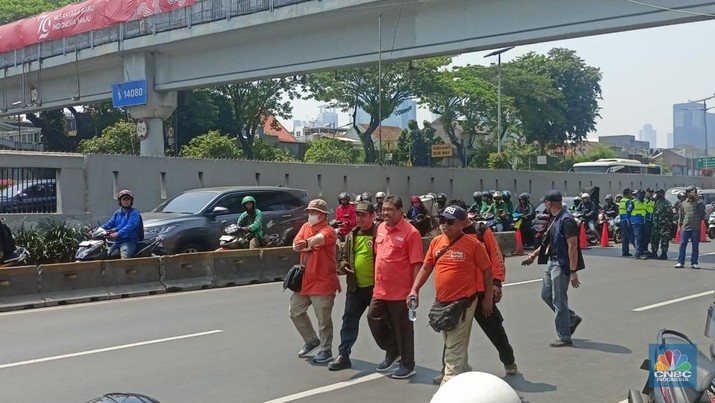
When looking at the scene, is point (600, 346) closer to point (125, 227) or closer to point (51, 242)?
point (125, 227)

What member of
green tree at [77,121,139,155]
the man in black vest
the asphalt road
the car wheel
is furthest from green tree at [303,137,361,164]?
the man in black vest

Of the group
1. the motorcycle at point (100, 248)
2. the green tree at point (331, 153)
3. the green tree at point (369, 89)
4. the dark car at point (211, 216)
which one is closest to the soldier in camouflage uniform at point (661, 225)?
the dark car at point (211, 216)

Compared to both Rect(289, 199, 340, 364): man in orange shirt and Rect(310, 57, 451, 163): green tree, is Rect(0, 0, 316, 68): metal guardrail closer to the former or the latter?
Rect(289, 199, 340, 364): man in orange shirt

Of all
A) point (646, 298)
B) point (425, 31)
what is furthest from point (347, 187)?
point (646, 298)

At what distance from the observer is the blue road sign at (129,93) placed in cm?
3375

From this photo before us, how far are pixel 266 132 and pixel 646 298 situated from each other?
7282 cm

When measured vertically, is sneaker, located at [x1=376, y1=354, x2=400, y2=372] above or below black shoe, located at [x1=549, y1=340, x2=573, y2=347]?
above

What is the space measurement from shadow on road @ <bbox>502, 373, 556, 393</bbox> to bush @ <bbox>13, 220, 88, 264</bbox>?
9180 mm

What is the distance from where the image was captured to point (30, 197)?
16641mm

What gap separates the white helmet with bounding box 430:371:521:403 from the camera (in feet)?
8.48

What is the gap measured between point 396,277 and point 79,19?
33.4 meters

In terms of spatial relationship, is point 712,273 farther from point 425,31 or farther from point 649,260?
point 425,31

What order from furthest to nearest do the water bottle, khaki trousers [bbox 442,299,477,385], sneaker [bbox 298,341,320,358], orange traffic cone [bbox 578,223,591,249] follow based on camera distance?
orange traffic cone [bbox 578,223,591,249] → sneaker [bbox 298,341,320,358] → the water bottle → khaki trousers [bbox 442,299,477,385]

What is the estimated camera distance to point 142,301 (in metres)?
12.5
